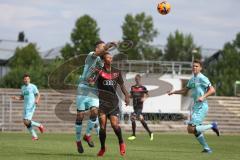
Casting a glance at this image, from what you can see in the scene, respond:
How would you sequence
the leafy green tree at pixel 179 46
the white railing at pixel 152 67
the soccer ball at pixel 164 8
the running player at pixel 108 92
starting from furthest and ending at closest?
1. the leafy green tree at pixel 179 46
2. the white railing at pixel 152 67
3. the soccer ball at pixel 164 8
4. the running player at pixel 108 92

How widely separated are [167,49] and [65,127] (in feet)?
179

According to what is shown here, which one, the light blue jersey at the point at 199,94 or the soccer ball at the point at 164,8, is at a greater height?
the soccer ball at the point at 164,8

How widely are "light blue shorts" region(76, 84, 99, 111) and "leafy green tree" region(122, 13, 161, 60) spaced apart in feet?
184

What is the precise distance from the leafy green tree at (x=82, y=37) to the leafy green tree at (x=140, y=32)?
4.77m

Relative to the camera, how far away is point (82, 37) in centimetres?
7081

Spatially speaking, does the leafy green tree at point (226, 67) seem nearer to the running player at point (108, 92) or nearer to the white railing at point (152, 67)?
the white railing at point (152, 67)

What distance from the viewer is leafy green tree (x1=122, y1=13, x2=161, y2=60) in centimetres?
7556

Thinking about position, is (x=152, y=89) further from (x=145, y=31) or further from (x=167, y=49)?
(x=167, y=49)

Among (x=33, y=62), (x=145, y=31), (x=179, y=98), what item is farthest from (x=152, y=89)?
(x=145, y=31)

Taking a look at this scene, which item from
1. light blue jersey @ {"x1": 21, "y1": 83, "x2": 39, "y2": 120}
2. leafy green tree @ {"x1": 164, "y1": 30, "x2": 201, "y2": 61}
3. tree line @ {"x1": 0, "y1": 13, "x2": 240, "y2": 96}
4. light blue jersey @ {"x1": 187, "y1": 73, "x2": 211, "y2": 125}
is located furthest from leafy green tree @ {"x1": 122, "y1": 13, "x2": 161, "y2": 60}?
light blue jersey @ {"x1": 187, "y1": 73, "x2": 211, "y2": 125}

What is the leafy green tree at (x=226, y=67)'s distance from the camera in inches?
3027

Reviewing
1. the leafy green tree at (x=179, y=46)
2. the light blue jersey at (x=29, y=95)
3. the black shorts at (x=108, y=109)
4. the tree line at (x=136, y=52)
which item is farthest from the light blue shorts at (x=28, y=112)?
the leafy green tree at (x=179, y=46)

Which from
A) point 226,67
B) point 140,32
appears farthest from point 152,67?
point 226,67

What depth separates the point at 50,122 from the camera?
120 feet
